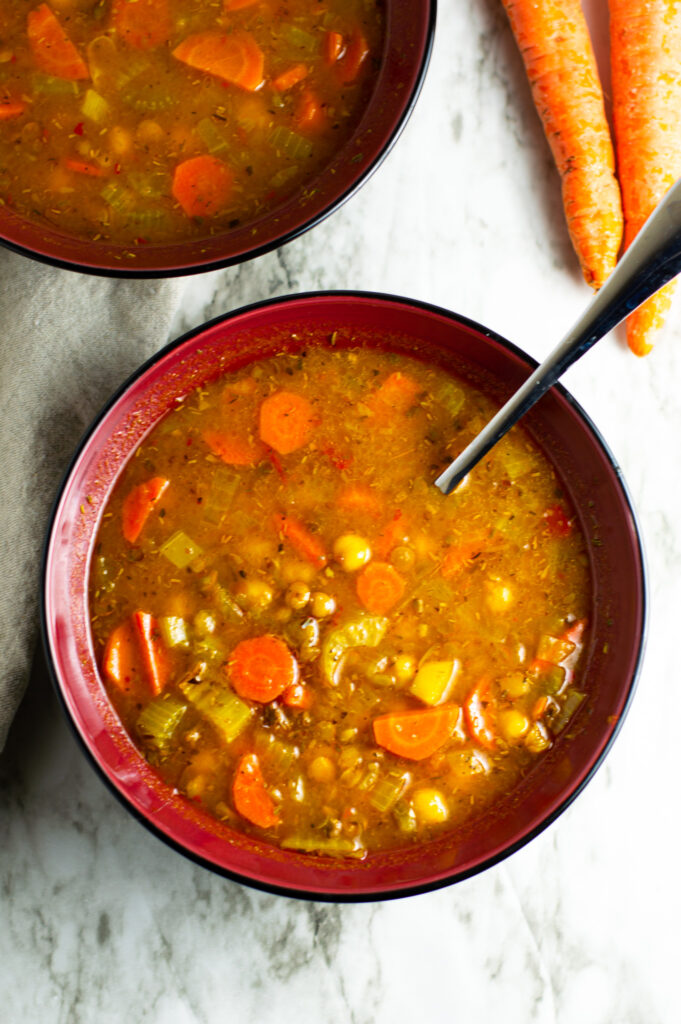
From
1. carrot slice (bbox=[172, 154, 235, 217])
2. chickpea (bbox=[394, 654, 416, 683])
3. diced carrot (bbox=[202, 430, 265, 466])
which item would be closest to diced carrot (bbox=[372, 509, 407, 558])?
chickpea (bbox=[394, 654, 416, 683])

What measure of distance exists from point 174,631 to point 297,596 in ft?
1.21

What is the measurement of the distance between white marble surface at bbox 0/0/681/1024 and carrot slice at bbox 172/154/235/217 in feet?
1.19

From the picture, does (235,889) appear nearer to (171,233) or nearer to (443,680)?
(443,680)

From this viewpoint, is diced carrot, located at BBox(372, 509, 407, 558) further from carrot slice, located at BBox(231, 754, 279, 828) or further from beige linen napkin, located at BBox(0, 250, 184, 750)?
beige linen napkin, located at BBox(0, 250, 184, 750)

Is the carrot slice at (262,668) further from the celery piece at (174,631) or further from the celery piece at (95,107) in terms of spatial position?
the celery piece at (95,107)

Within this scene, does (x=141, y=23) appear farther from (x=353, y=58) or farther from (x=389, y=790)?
(x=389, y=790)

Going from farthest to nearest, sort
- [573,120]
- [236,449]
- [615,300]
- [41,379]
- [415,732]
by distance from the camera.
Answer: [573,120]
[41,379]
[236,449]
[415,732]
[615,300]

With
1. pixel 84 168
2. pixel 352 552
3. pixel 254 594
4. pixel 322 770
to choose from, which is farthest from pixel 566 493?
pixel 84 168

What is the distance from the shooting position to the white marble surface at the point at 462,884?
3.01 m

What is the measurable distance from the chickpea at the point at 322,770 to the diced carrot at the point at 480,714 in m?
0.41

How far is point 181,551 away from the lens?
277cm

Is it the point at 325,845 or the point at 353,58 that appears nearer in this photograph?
the point at 325,845

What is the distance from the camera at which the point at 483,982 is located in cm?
306

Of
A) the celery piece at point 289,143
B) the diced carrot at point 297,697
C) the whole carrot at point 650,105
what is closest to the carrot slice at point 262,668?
the diced carrot at point 297,697
